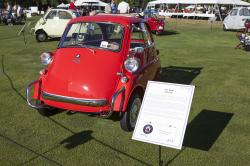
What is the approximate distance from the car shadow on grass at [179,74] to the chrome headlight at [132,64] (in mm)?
3481

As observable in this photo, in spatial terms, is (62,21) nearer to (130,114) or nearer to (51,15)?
(51,15)

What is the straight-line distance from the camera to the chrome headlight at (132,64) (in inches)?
215

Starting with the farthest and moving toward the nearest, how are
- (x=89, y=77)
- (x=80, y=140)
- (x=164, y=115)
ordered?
(x=89, y=77) → (x=80, y=140) → (x=164, y=115)

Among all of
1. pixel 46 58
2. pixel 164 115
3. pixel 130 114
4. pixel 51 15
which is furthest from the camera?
pixel 51 15

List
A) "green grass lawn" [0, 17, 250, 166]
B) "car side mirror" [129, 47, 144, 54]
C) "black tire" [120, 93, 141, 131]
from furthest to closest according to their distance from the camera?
1. "car side mirror" [129, 47, 144, 54]
2. "black tire" [120, 93, 141, 131]
3. "green grass lawn" [0, 17, 250, 166]

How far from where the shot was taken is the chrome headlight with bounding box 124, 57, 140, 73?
5.46m

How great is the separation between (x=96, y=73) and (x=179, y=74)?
480cm

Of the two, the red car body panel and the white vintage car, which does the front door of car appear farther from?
the red car body panel

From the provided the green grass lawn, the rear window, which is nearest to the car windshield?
the green grass lawn

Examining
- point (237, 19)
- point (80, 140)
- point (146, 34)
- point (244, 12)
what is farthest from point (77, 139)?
point (244, 12)

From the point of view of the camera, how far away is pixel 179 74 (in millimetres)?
9758

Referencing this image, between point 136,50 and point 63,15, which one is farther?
point 63,15

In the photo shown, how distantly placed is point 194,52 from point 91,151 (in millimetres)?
10167

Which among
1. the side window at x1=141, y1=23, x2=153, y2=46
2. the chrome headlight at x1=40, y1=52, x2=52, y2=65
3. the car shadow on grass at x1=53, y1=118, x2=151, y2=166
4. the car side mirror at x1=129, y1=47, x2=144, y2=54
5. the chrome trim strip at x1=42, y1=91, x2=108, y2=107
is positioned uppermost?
the side window at x1=141, y1=23, x2=153, y2=46
